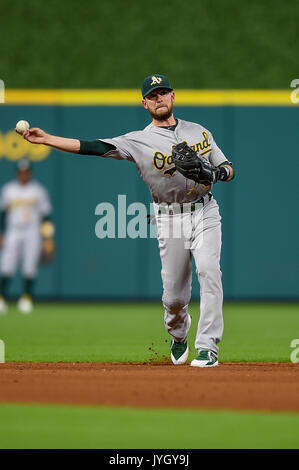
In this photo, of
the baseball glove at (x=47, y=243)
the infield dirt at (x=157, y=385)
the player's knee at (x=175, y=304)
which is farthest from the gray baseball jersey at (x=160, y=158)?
the baseball glove at (x=47, y=243)

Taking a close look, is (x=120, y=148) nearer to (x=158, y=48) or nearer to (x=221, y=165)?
(x=221, y=165)

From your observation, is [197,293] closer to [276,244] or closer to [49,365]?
[276,244]

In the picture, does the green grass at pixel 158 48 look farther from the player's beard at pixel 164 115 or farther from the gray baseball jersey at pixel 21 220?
the player's beard at pixel 164 115

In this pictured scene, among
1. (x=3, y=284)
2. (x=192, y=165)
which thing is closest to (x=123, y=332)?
(x=192, y=165)

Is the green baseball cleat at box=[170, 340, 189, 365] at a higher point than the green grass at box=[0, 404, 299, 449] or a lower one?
higher

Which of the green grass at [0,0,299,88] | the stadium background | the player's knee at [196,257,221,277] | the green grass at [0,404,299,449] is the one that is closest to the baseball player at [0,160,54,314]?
the stadium background

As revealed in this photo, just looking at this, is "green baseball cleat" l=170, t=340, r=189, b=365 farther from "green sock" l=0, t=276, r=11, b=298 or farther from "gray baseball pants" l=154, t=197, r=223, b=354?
"green sock" l=0, t=276, r=11, b=298
